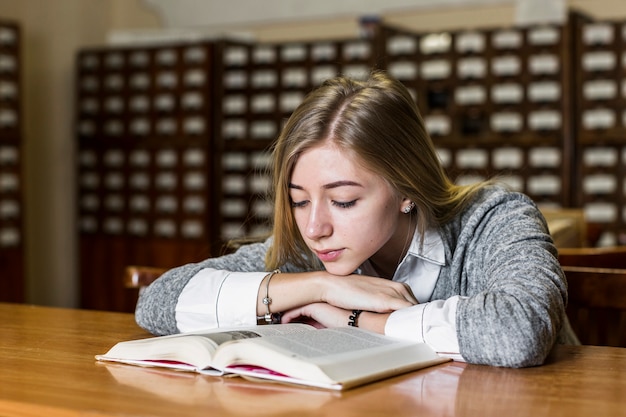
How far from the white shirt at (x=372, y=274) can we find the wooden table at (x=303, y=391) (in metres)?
0.08

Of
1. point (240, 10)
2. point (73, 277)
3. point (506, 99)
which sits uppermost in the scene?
point (240, 10)

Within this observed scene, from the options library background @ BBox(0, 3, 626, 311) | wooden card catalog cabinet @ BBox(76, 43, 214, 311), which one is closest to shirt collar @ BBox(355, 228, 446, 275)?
library background @ BBox(0, 3, 626, 311)

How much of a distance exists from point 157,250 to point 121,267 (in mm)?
283

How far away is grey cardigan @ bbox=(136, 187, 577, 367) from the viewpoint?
1268 mm

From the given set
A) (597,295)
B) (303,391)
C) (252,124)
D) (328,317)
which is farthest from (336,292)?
(252,124)

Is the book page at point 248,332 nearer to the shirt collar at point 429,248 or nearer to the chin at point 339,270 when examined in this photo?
the chin at point 339,270

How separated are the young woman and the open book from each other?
0.10 meters

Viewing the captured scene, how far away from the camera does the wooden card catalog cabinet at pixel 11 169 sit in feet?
15.0

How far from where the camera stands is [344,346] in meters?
1.21

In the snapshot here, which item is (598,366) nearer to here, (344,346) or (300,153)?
(344,346)

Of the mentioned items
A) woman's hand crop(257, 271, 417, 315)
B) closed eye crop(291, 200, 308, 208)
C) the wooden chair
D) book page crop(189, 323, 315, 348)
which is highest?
closed eye crop(291, 200, 308, 208)

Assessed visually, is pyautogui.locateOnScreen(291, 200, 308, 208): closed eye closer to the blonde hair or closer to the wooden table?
the blonde hair

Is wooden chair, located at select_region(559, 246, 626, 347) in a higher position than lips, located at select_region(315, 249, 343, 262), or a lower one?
lower

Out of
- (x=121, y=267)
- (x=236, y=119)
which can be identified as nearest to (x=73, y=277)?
(x=121, y=267)
